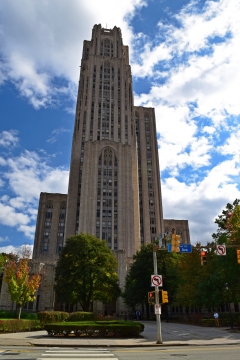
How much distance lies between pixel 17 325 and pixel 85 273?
78.6 ft

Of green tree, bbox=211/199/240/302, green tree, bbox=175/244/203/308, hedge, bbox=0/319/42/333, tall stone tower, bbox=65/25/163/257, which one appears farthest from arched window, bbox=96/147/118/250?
hedge, bbox=0/319/42/333

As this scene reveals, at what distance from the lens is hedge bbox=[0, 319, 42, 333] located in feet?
86.8

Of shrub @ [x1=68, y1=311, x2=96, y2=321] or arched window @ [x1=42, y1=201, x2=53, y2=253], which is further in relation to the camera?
arched window @ [x1=42, y1=201, x2=53, y2=253]

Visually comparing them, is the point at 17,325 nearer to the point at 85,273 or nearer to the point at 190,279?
the point at 85,273

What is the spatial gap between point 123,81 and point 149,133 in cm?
2717

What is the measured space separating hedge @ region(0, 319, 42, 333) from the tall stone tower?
5833 centimetres

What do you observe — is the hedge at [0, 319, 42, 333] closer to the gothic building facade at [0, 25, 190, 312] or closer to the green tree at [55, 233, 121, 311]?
the green tree at [55, 233, 121, 311]

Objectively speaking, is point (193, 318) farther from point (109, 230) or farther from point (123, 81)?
point (123, 81)

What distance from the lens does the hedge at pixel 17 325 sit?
26450 mm

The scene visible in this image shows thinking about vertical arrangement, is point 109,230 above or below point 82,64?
below

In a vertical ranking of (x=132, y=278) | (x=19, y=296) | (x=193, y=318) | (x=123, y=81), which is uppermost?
(x=123, y=81)

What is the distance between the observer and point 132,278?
58094mm

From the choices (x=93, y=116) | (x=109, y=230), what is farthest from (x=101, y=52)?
(x=109, y=230)

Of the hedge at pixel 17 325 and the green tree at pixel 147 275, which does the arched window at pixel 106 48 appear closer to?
the green tree at pixel 147 275
